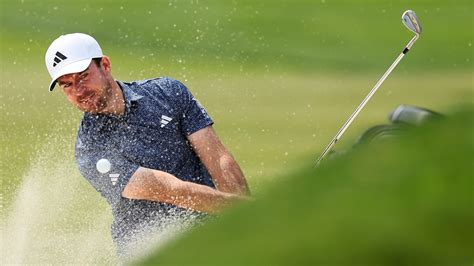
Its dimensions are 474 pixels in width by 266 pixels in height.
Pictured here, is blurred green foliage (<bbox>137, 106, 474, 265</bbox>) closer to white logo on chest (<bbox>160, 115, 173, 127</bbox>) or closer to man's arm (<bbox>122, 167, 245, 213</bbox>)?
man's arm (<bbox>122, 167, 245, 213</bbox>)

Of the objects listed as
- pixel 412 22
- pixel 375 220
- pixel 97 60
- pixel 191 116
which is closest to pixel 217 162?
pixel 191 116

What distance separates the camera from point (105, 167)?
2.17 metres

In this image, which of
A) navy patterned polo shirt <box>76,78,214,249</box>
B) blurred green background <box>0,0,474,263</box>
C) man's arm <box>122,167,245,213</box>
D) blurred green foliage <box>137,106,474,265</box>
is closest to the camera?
blurred green foliage <box>137,106,474,265</box>

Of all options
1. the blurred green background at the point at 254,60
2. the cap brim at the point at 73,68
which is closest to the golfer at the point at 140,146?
the cap brim at the point at 73,68

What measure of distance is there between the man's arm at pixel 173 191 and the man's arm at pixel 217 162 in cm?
13

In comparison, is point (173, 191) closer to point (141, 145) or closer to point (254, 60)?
point (141, 145)

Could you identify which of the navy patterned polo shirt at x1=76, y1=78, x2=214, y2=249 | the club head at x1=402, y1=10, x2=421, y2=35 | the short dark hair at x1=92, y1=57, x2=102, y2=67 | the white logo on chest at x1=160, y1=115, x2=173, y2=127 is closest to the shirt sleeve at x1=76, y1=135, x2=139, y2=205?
the navy patterned polo shirt at x1=76, y1=78, x2=214, y2=249

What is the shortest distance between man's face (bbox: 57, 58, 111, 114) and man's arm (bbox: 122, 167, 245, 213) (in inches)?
8.1

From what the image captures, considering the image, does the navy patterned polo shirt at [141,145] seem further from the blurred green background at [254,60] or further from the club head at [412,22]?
the blurred green background at [254,60]

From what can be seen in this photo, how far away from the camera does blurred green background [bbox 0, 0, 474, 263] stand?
21.1ft

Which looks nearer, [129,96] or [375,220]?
[375,220]

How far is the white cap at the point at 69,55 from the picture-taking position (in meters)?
2.33

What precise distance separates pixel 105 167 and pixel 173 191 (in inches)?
6.7

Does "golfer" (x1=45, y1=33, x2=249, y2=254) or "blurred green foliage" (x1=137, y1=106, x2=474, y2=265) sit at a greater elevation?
"blurred green foliage" (x1=137, y1=106, x2=474, y2=265)
